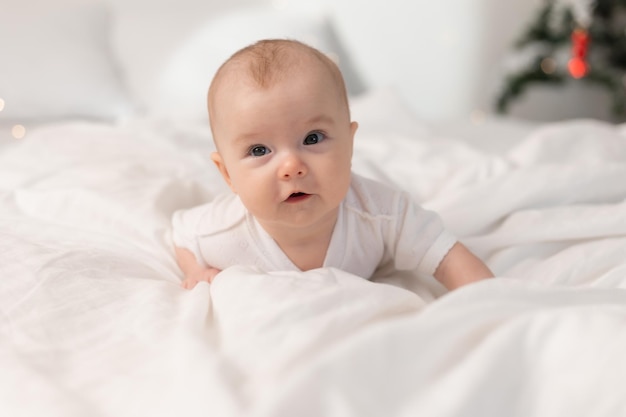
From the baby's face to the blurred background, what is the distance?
3.80 feet

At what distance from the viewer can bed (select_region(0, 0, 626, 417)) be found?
0.60 meters

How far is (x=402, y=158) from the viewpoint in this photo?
1.47 metres

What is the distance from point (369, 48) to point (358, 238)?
6.58 ft

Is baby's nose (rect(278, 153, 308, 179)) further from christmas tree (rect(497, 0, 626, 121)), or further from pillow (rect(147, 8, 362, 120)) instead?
christmas tree (rect(497, 0, 626, 121))

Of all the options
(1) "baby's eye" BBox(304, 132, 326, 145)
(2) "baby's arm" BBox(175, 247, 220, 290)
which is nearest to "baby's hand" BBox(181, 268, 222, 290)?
(2) "baby's arm" BBox(175, 247, 220, 290)

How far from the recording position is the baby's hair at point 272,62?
0.82 m

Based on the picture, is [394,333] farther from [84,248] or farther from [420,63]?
[420,63]

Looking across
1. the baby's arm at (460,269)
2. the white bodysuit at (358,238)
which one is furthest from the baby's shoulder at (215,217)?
the baby's arm at (460,269)

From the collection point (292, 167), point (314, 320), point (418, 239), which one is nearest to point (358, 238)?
point (418, 239)

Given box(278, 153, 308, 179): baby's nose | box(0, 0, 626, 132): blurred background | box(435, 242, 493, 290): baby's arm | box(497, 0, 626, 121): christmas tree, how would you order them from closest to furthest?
box(278, 153, 308, 179): baby's nose < box(435, 242, 493, 290): baby's arm < box(0, 0, 626, 132): blurred background < box(497, 0, 626, 121): christmas tree

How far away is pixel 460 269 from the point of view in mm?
926

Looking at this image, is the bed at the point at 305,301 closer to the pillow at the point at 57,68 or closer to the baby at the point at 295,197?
the baby at the point at 295,197

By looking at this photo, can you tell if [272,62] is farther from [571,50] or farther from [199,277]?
[571,50]

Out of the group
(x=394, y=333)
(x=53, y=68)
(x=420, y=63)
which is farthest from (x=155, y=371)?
(x=420, y=63)
